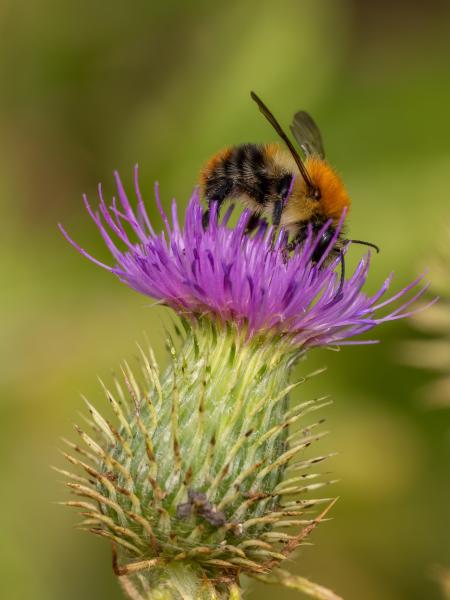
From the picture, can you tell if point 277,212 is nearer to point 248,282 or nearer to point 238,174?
point 238,174

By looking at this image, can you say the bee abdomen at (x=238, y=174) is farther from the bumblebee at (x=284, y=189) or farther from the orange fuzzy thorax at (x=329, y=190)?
the orange fuzzy thorax at (x=329, y=190)

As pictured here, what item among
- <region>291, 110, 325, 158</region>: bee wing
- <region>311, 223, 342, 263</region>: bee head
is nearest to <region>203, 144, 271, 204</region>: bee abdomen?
<region>311, 223, 342, 263</region>: bee head

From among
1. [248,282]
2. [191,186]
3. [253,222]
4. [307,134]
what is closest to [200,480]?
[248,282]

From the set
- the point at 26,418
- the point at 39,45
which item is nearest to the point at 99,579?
the point at 26,418

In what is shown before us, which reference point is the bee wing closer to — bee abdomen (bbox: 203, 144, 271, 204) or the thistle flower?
bee abdomen (bbox: 203, 144, 271, 204)

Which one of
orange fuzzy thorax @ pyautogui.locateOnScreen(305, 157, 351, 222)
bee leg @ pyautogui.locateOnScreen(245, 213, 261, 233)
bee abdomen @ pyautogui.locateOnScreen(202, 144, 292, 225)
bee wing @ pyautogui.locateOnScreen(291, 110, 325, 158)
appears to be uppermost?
bee wing @ pyautogui.locateOnScreen(291, 110, 325, 158)

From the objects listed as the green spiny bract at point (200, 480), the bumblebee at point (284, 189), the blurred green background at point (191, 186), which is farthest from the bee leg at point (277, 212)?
the blurred green background at point (191, 186)

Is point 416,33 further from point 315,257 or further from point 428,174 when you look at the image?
point 315,257
